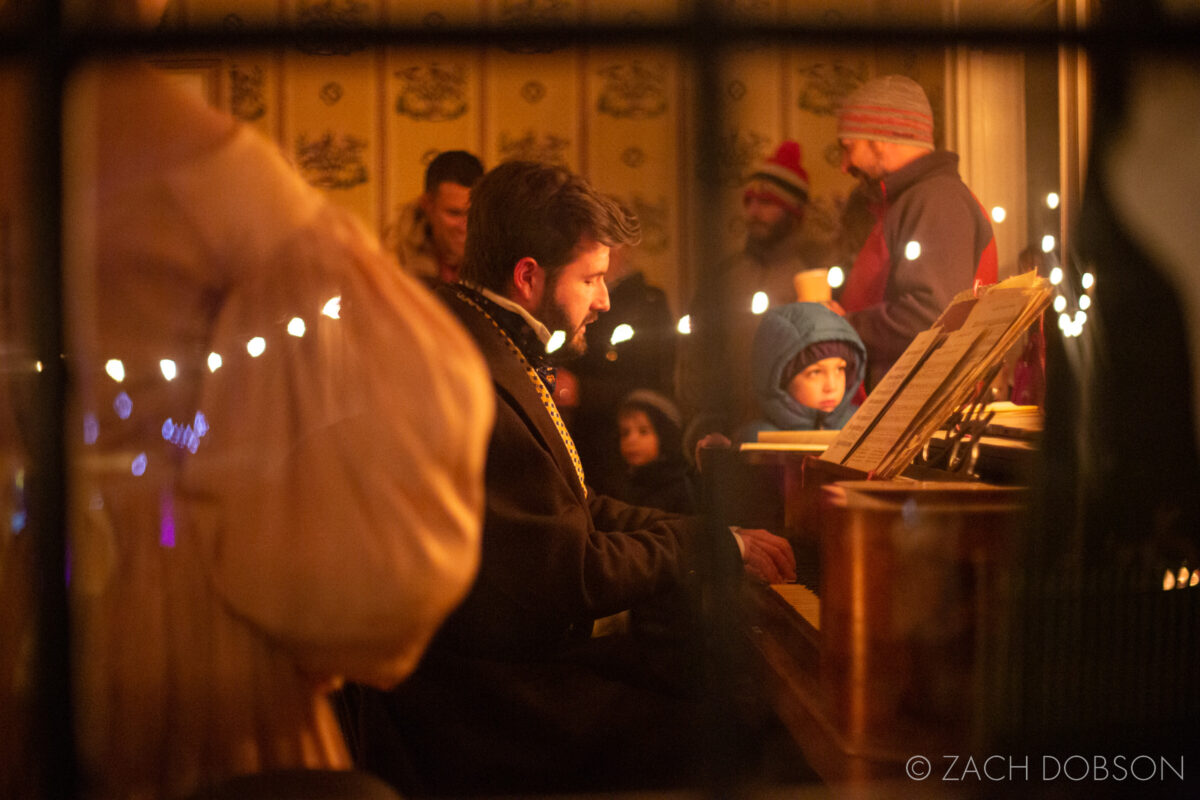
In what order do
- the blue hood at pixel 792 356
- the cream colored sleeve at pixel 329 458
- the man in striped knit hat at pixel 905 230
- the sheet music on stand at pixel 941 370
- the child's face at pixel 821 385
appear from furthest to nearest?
the child's face at pixel 821 385 → the blue hood at pixel 792 356 → the man in striped knit hat at pixel 905 230 → the sheet music on stand at pixel 941 370 → the cream colored sleeve at pixel 329 458

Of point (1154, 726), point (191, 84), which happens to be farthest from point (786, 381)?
point (191, 84)

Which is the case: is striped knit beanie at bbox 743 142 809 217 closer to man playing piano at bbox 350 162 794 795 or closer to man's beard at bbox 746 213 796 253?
man's beard at bbox 746 213 796 253

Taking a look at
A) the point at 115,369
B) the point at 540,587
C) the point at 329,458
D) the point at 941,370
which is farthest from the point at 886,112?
the point at 115,369

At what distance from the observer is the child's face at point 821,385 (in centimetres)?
170

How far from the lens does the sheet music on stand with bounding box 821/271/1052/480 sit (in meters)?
1.28

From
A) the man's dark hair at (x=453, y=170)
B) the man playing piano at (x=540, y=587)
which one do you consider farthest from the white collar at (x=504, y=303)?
the man's dark hair at (x=453, y=170)

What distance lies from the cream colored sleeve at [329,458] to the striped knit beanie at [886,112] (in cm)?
79

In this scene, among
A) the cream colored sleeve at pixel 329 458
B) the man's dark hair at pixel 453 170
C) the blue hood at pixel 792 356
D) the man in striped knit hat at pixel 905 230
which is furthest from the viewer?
the blue hood at pixel 792 356

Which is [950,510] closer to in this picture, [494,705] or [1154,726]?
[1154,726]

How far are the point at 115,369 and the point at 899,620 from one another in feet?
3.32

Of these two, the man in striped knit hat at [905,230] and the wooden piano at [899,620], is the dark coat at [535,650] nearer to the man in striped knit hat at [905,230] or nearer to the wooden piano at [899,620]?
the wooden piano at [899,620]

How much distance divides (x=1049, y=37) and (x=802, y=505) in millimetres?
945

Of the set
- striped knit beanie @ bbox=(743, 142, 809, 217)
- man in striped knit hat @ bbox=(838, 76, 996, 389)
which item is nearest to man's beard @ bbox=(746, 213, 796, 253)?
striped knit beanie @ bbox=(743, 142, 809, 217)

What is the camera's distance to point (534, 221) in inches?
45.8
